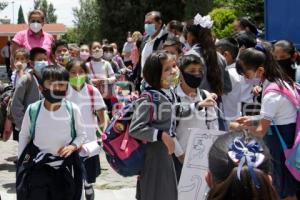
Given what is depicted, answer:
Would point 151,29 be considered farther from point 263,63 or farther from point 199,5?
point 199,5

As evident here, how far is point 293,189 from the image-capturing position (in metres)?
4.64

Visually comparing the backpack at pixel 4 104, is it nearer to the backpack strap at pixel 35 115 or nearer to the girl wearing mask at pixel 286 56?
the backpack strap at pixel 35 115

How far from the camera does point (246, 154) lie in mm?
2055

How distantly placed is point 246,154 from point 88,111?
371cm

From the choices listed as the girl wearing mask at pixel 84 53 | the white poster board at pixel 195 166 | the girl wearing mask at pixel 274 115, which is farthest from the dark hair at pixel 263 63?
the girl wearing mask at pixel 84 53

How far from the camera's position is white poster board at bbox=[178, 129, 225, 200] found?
4.05 metres

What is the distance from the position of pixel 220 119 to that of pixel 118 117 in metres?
1.03

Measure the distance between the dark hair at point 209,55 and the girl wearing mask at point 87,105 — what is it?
121 centimetres

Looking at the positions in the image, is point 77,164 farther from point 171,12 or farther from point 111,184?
point 171,12

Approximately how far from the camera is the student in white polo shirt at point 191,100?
431 cm

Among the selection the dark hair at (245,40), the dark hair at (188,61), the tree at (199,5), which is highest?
the tree at (199,5)

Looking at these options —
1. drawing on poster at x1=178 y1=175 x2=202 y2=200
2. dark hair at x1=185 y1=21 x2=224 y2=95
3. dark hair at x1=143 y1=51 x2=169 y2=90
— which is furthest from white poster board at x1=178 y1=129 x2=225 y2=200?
dark hair at x1=185 y1=21 x2=224 y2=95

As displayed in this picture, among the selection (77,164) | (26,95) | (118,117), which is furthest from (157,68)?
(26,95)

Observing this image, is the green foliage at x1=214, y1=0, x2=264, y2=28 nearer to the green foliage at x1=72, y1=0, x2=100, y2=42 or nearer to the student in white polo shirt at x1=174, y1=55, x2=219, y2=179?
the student in white polo shirt at x1=174, y1=55, x2=219, y2=179
